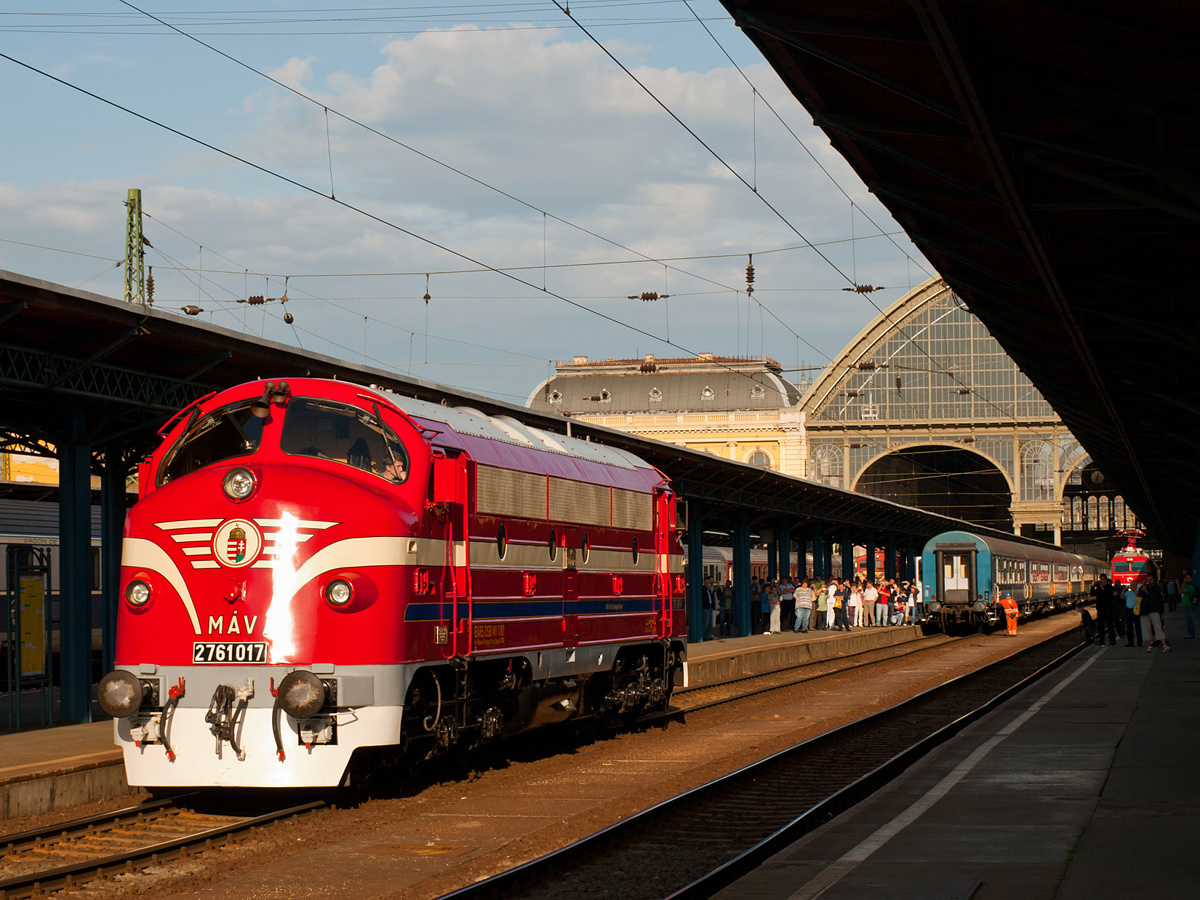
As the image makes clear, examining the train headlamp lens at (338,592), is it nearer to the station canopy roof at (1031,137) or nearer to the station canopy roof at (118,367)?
the station canopy roof at (118,367)

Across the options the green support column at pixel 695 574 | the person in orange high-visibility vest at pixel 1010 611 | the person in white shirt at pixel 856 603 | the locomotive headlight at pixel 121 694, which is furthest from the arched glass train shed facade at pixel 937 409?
the locomotive headlight at pixel 121 694

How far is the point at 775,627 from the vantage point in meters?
47.1

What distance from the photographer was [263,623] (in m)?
12.4

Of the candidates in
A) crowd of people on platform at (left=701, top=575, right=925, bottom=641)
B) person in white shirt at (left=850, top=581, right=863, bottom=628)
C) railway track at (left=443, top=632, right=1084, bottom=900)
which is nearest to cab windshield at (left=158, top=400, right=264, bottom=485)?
railway track at (left=443, top=632, right=1084, bottom=900)

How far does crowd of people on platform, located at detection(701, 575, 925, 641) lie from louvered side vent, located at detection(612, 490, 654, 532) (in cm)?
2422

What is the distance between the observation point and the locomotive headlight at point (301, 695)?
38.9 ft

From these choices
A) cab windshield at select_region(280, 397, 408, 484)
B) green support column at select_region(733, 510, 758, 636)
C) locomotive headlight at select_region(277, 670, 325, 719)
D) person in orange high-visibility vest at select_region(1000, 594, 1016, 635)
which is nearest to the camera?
locomotive headlight at select_region(277, 670, 325, 719)

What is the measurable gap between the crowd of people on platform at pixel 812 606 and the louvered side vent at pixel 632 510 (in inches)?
954

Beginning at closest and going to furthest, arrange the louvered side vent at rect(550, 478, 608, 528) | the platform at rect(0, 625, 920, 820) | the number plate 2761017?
the number plate 2761017 → the platform at rect(0, 625, 920, 820) → the louvered side vent at rect(550, 478, 608, 528)

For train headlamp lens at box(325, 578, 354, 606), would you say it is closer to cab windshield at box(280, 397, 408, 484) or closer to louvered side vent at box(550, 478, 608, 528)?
cab windshield at box(280, 397, 408, 484)

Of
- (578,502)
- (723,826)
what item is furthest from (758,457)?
(723,826)

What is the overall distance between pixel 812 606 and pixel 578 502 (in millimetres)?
34469

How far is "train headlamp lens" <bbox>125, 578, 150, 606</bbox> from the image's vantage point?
12.8 meters

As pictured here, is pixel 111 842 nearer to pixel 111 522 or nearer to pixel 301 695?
pixel 301 695
